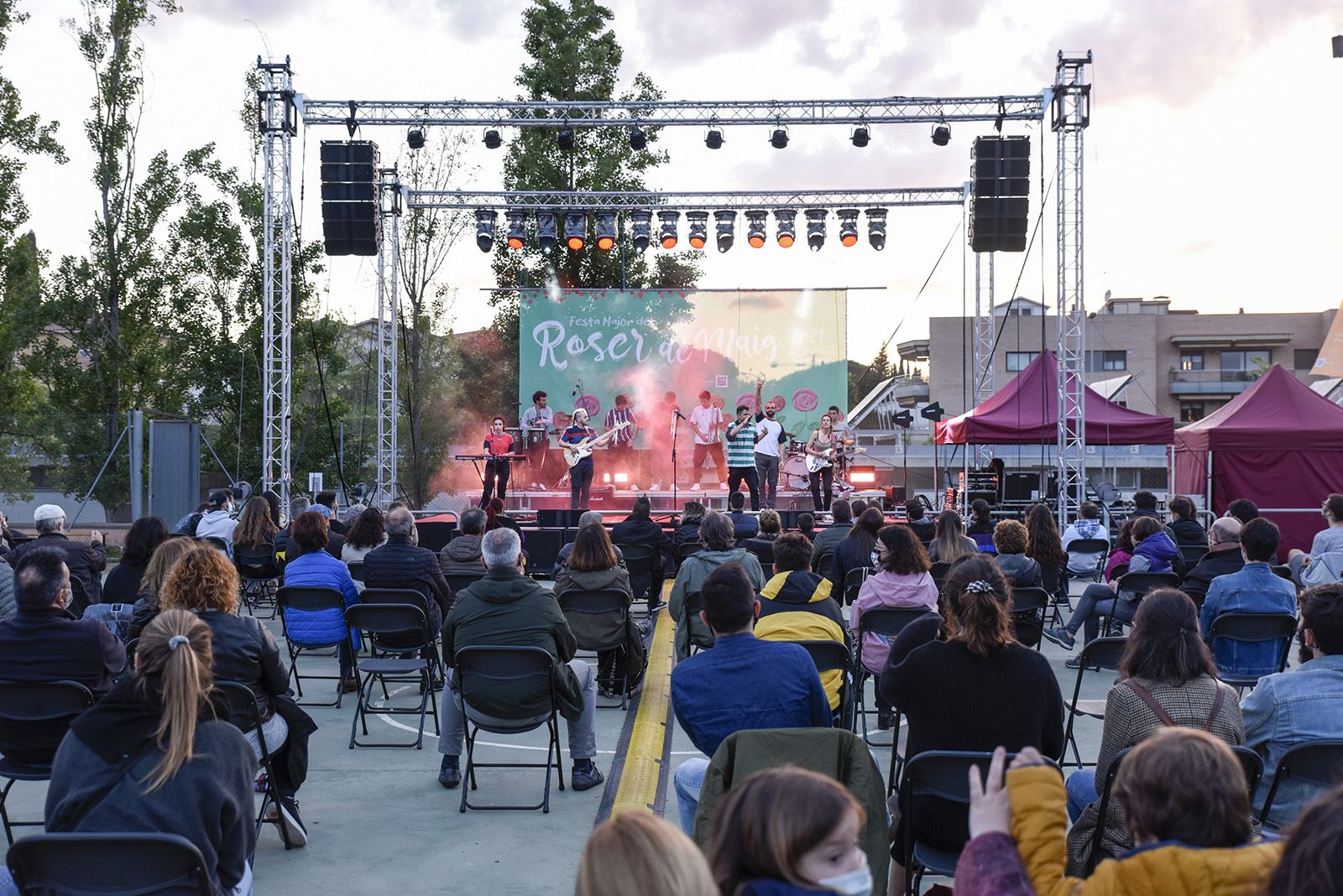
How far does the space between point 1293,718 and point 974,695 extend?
995 mm

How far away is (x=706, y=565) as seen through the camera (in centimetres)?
686

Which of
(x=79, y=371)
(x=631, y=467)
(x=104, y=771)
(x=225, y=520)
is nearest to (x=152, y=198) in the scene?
(x=79, y=371)

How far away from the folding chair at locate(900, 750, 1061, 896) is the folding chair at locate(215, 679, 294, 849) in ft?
7.07

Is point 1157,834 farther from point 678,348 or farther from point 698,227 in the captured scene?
point 678,348

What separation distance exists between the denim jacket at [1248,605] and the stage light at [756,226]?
12832 millimetres

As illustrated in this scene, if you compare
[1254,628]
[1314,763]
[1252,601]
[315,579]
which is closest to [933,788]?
[1314,763]

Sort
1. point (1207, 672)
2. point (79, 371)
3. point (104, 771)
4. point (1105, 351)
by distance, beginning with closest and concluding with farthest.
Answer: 1. point (104, 771)
2. point (1207, 672)
3. point (79, 371)
4. point (1105, 351)

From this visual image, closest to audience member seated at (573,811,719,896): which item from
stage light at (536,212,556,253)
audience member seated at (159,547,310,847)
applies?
audience member seated at (159,547,310,847)

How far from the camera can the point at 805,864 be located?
1.77 m

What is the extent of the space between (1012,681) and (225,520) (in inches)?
312

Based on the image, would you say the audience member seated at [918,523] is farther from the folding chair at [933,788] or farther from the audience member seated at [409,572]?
the folding chair at [933,788]

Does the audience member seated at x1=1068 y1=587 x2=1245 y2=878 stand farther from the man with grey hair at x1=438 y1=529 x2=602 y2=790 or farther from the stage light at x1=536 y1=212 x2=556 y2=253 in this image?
the stage light at x1=536 y1=212 x2=556 y2=253

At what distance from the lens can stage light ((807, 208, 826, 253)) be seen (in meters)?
18.1

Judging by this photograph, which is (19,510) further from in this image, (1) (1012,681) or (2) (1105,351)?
(2) (1105,351)
